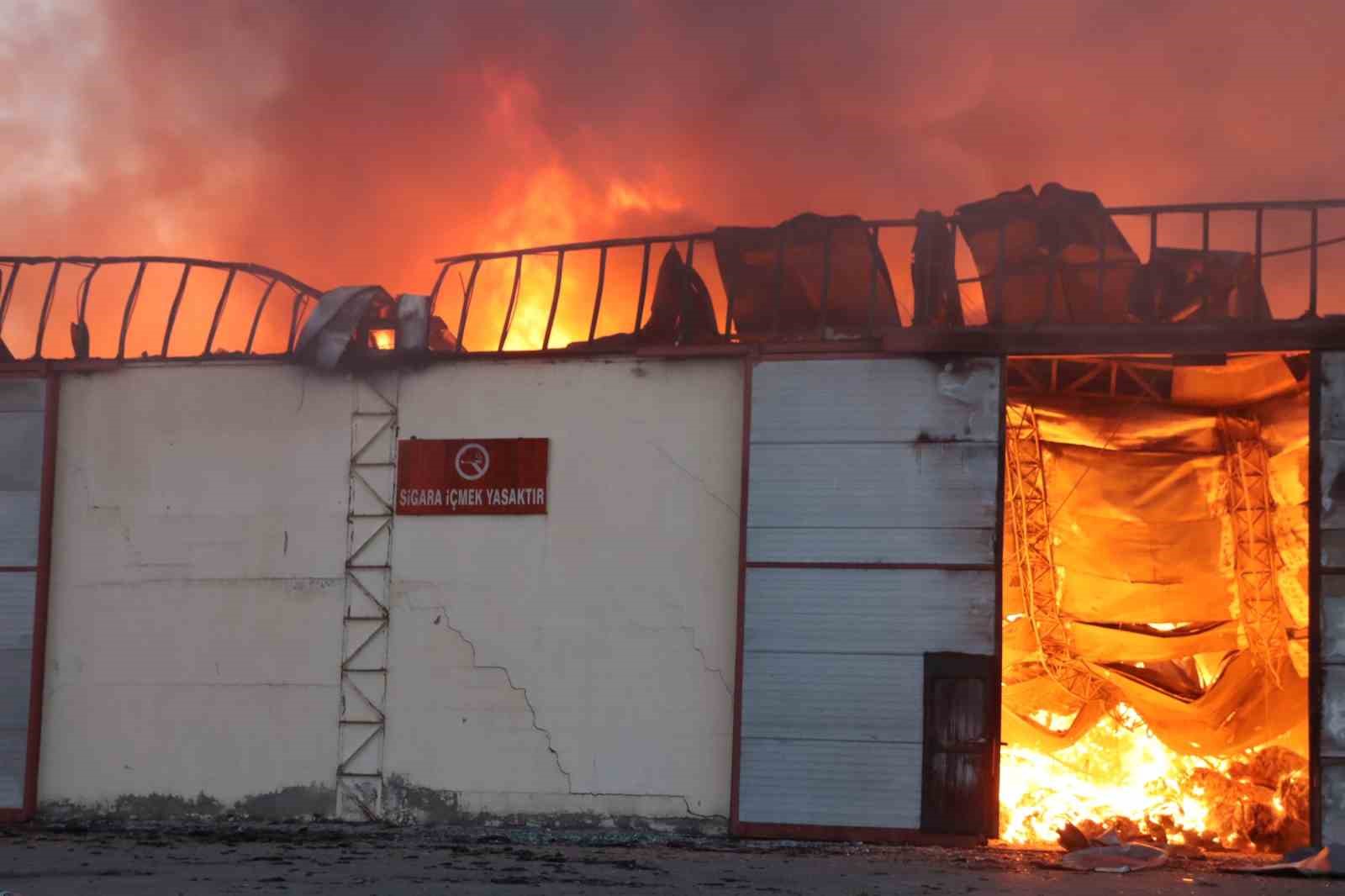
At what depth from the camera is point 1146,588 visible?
21.3 m

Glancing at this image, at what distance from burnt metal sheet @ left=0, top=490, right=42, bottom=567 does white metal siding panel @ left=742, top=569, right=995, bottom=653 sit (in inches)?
357

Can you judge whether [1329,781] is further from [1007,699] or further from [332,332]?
[332,332]

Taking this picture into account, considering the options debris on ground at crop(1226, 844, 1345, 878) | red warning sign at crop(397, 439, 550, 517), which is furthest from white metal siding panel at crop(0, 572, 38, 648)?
debris on ground at crop(1226, 844, 1345, 878)

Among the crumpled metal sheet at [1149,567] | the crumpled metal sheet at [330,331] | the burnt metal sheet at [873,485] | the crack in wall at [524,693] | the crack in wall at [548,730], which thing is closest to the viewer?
the burnt metal sheet at [873,485]

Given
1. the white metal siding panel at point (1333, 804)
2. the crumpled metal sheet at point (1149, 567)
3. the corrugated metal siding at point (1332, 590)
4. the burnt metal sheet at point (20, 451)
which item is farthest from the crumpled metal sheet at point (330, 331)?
the white metal siding panel at point (1333, 804)

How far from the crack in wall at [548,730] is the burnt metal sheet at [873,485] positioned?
173cm

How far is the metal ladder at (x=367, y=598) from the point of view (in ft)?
65.1

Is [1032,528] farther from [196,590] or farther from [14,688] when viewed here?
[14,688]

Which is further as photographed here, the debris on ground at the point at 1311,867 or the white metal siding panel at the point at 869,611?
the white metal siding panel at the point at 869,611

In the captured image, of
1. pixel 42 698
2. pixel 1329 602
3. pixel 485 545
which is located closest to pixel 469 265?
pixel 485 545

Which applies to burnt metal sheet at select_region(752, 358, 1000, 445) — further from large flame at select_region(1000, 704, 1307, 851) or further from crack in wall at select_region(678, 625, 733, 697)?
large flame at select_region(1000, 704, 1307, 851)

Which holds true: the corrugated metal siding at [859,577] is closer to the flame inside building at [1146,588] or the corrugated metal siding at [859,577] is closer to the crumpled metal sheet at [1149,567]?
the flame inside building at [1146,588]

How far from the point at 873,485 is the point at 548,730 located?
4.67 meters

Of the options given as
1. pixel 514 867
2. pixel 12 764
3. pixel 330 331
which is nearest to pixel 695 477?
pixel 330 331
